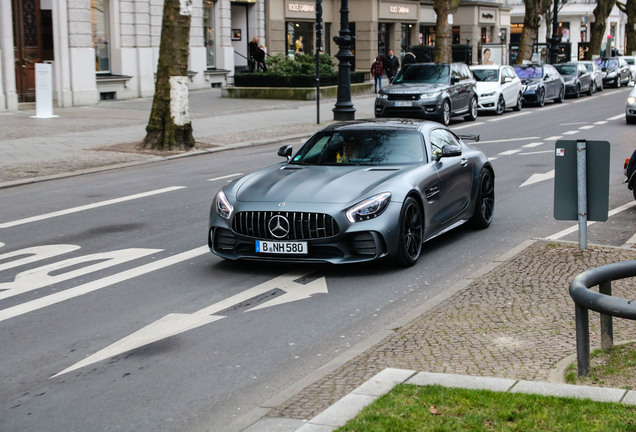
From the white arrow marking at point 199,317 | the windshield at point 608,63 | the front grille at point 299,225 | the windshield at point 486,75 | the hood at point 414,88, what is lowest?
the white arrow marking at point 199,317

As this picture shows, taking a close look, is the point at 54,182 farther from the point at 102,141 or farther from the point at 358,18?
the point at 358,18

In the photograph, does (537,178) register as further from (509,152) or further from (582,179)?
(582,179)

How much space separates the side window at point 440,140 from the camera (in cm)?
1067

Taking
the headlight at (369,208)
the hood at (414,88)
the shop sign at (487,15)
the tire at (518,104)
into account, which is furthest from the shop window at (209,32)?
the shop sign at (487,15)

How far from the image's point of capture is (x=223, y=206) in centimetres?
947

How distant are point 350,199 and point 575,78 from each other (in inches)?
1378

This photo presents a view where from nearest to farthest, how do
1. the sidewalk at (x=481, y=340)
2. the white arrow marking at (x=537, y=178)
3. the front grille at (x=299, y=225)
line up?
the sidewalk at (x=481, y=340) < the front grille at (x=299, y=225) < the white arrow marking at (x=537, y=178)

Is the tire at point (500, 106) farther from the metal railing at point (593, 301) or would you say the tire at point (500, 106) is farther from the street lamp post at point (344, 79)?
the metal railing at point (593, 301)

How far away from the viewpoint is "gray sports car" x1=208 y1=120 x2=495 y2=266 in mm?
8992

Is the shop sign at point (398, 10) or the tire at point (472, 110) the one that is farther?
the shop sign at point (398, 10)

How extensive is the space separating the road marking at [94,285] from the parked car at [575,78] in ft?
111

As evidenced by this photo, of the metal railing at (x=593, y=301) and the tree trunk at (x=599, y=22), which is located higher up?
the tree trunk at (x=599, y=22)

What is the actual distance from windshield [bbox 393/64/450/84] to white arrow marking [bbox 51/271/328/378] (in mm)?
20940

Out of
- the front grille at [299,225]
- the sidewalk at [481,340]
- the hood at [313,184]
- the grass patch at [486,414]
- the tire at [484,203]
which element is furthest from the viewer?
the tire at [484,203]
